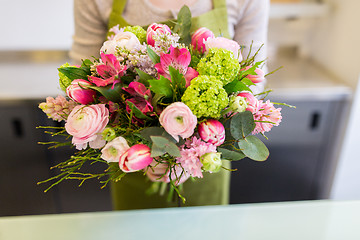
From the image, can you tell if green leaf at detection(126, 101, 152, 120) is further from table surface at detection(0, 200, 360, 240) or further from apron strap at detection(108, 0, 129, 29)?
apron strap at detection(108, 0, 129, 29)

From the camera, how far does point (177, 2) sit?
0.91m

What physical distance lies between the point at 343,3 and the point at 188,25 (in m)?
1.29

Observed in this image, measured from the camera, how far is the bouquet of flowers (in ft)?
1.55

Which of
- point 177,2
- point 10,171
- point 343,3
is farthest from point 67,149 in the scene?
point 343,3

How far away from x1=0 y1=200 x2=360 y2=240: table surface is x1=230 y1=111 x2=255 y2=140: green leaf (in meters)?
0.28

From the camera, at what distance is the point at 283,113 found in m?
1.53

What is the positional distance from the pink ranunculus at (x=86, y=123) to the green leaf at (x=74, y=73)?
70mm

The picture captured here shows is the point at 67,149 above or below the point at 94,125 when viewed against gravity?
below

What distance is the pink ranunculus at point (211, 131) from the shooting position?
48 cm

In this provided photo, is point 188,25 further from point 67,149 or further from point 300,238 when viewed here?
point 67,149

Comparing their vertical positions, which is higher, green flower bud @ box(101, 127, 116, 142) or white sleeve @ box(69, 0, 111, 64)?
white sleeve @ box(69, 0, 111, 64)

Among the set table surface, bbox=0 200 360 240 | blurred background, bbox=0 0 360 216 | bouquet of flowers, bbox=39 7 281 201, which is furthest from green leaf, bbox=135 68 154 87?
blurred background, bbox=0 0 360 216

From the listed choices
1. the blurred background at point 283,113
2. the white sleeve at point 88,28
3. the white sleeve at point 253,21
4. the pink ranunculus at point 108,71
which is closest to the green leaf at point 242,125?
Answer: the pink ranunculus at point 108,71

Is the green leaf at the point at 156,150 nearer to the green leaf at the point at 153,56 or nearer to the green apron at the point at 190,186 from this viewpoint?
the green leaf at the point at 153,56
